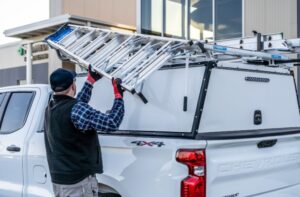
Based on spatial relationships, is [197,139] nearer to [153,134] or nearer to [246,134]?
[153,134]

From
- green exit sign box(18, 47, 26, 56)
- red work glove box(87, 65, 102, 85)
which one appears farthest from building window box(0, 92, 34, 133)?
green exit sign box(18, 47, 26, 56)

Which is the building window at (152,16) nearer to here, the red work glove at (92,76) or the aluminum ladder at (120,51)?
the aluminum ladder at (120,51)

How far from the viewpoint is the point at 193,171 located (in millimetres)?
3541

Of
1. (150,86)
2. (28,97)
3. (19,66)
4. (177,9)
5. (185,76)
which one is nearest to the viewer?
(185,76)

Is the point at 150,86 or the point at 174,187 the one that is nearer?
the point at 174,187

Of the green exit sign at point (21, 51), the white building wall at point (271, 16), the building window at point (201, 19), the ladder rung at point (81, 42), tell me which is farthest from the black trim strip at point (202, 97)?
the green exit sign at point (21, 51)

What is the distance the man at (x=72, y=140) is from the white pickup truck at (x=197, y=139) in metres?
0.26

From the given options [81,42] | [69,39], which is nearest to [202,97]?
[81,42]

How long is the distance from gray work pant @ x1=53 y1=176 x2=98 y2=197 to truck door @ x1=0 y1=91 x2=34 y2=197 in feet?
3.69

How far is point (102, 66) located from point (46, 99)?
1062mm

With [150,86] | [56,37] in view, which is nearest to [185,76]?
[150,86]

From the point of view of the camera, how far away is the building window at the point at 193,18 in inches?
450

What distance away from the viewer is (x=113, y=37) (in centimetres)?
440

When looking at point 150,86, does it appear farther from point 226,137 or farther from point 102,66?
point 226,137
